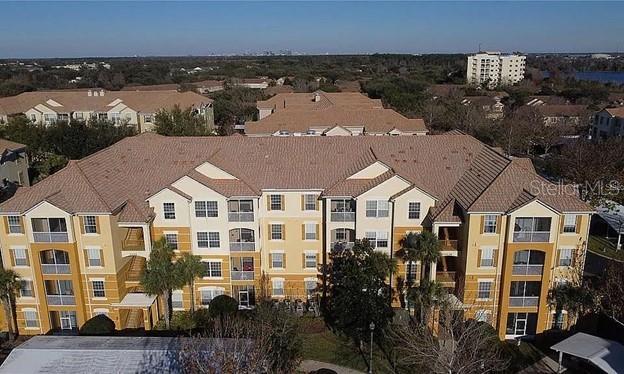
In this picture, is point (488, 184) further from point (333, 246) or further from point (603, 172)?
point (603, 172)

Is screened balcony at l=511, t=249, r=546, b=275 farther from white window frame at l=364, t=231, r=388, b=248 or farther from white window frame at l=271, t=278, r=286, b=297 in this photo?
white window frame at l=271, t=278, r=286, b=297

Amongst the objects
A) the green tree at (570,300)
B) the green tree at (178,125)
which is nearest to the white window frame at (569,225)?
the green tree at (570,300)

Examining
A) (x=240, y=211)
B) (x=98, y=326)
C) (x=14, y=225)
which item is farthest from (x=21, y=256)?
(x=240, y=211)

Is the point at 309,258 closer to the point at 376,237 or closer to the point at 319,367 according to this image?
the point at 376,237

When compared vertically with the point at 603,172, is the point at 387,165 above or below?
above

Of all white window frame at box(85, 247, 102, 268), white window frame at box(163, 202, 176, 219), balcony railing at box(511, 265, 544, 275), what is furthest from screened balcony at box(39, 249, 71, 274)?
balcony railing at box(511, 265, 544, 275)

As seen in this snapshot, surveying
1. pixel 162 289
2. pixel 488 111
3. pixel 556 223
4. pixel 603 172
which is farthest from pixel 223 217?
pixel 488 111
